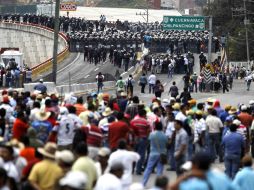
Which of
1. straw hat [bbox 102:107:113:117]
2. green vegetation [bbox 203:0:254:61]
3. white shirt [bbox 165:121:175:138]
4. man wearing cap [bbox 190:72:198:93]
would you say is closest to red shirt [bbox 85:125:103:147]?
white shirt [bbox 165:121:175:138]

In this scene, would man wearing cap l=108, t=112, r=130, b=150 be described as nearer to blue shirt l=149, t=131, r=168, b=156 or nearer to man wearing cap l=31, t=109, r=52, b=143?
blue shirt l=149, t=131, r=168, b=156

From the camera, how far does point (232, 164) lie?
2286 cm

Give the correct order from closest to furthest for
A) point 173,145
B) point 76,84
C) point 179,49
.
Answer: point 173,145
point 76,84
point 179,49

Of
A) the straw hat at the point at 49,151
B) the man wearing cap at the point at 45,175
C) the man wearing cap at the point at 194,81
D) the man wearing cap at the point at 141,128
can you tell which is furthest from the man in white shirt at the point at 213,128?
the man wearing cap at the point at 194,81

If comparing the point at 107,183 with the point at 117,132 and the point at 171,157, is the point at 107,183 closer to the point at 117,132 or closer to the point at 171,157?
the point at 117,132

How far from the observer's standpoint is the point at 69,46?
82.9 metres

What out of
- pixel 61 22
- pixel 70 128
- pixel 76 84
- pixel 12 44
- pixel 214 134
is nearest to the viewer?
pixel 70 128

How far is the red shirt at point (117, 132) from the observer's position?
22266 mm

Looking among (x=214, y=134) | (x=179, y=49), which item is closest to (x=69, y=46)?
(x=179, y=49)

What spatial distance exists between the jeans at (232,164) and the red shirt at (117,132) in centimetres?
212

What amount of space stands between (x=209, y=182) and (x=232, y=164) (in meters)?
9.16

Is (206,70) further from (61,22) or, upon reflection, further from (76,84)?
(61,22)

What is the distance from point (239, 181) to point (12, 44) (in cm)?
9332

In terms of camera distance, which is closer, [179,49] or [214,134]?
[214,134]
